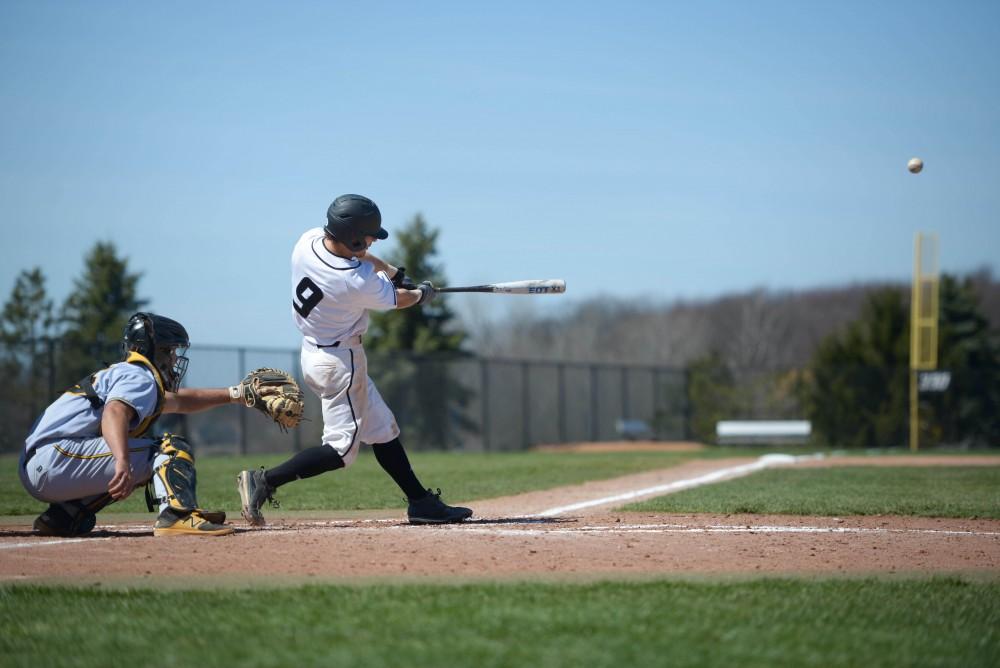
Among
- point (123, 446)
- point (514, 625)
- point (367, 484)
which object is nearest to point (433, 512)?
point (123, 446)

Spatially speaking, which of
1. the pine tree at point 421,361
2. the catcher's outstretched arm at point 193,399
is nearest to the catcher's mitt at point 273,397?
the catcher's outstretched arm at point 193,399

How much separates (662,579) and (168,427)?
20.2 m

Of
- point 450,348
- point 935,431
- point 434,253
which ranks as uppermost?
point 434,253

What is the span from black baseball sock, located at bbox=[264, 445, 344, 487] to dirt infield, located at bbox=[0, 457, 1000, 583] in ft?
1.11

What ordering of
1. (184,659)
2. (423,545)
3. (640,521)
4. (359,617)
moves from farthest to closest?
(640,521), (423,545), (359,617), (184,659)

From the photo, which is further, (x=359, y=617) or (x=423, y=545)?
(x=423, y=545)

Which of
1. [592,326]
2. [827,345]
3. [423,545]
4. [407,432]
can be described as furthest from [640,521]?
[592,326]

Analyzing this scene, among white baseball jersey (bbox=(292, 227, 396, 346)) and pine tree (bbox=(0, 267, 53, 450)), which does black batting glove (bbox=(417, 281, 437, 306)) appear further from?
pine tree (bbox=(0, 267, 53, 450))

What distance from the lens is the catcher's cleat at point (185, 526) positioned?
665cm

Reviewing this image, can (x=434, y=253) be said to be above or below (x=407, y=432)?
above

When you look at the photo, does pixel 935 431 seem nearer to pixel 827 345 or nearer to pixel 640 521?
pixel 827 345

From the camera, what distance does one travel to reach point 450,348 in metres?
39.6

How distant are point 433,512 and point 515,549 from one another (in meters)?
1.48

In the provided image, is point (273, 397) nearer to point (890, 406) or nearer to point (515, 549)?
point (515, 549)
